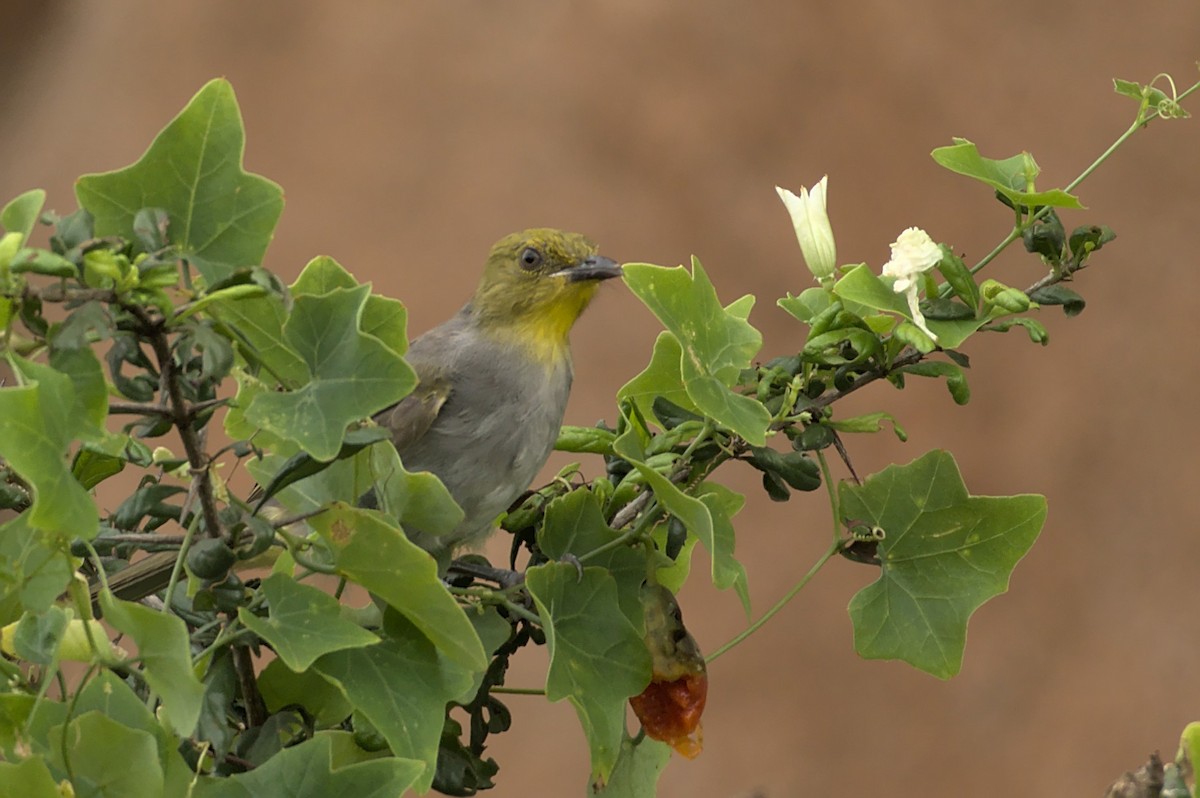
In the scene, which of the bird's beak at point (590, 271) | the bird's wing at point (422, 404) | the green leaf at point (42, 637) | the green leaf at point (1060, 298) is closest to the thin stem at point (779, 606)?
the green leaf at point (1060, 298)

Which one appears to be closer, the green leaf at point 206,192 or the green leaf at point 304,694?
the green leaf at point 206,192

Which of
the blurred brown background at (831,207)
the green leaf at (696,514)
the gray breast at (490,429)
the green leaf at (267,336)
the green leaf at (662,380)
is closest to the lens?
the green leaf at (267,336)

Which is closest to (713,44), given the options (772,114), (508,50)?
(772,114)

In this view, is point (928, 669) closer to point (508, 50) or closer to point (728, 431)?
point (728, 431)

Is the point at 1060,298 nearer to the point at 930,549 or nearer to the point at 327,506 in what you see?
the point at 930,549

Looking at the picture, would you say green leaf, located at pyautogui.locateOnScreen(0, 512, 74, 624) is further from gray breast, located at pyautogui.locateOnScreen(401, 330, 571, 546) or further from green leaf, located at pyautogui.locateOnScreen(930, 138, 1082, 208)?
gray breast, located at pyautogui.locateOnScreen(401, 330, 571, 546)

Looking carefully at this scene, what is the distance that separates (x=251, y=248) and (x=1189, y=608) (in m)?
3.07

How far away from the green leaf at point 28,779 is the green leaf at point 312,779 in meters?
0.10

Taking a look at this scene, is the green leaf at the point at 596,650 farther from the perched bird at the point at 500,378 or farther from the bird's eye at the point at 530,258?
the bird's eye at the point at 530,258

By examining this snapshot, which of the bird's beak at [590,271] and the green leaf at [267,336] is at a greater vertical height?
the bird's beak at [590,271]

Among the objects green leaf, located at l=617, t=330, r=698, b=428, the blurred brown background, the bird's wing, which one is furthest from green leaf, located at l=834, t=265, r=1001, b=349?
the blurred brown background

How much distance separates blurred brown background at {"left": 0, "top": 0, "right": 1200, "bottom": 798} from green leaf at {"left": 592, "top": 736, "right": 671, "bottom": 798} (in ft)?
7.59

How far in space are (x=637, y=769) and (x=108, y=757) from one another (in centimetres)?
41

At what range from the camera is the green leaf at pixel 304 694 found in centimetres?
88
